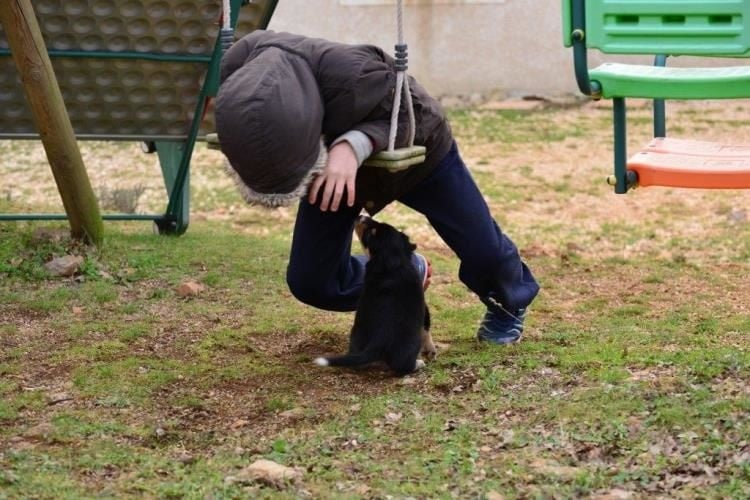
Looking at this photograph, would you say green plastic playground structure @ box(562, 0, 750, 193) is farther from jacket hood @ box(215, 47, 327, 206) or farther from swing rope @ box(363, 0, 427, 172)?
jacket hood @ box(215, 47, 327, 206)

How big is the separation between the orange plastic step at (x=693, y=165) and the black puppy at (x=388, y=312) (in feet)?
2.91

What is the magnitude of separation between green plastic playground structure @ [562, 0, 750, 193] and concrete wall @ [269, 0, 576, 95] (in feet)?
31.5

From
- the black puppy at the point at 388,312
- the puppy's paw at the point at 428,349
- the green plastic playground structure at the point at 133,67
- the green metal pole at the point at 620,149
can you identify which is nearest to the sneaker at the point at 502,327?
the puppy's paw at the point at 428,349

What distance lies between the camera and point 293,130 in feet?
11.5

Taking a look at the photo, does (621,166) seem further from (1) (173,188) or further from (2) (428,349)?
(1) (173,188)

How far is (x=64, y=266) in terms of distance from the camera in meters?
5.84

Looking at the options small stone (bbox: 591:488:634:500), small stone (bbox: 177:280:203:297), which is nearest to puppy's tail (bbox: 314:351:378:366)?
small stone (bbox: 591:488:634:500)

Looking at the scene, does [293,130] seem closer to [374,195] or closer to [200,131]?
[374,195]

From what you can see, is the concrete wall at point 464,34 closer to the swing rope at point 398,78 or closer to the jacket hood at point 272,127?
the swing rope at point 398,78

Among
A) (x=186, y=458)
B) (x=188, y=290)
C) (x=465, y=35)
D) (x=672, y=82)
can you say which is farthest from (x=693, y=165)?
(x=465, y=35)

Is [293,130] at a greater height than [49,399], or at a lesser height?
greater

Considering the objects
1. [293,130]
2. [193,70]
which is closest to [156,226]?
[193,70]

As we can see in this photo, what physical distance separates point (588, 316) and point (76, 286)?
237cm

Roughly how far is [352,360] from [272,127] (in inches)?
42.3
